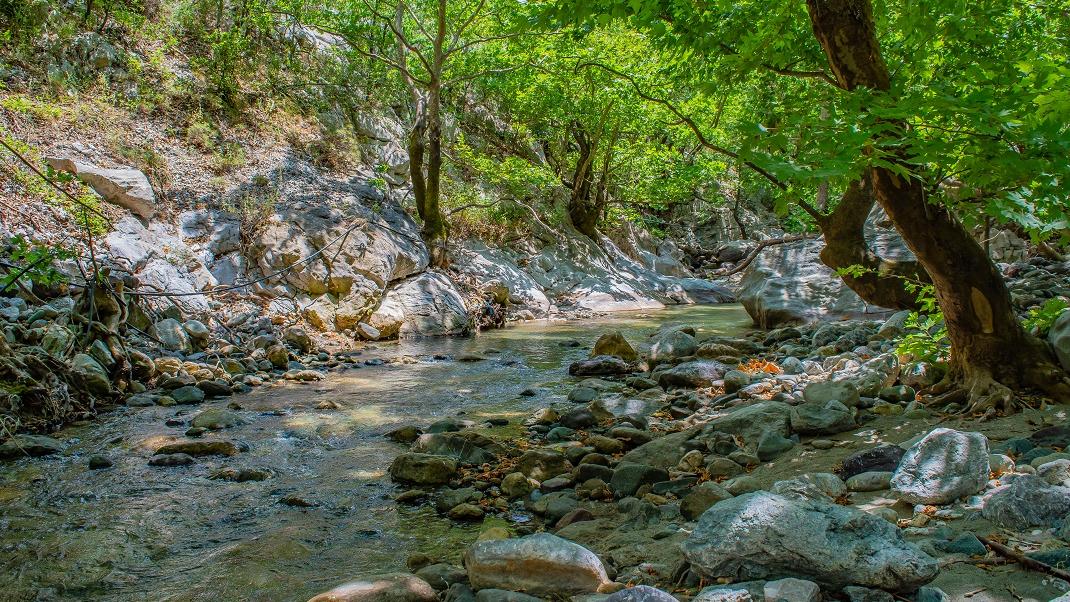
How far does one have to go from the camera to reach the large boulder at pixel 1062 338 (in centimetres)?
423

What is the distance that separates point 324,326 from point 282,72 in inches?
345

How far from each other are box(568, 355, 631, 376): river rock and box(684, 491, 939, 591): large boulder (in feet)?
18.1

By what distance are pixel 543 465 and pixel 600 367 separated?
3.76 m

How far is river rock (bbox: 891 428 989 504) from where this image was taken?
9.14 feet

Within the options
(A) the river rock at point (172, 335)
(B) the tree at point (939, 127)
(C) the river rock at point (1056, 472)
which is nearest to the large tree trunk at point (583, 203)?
(A) the river rock at point (172, 335)

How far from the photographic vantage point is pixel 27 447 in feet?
15.4

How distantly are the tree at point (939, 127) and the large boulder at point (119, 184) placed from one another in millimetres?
8905

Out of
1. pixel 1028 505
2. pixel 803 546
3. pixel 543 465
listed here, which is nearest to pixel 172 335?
pixel 543 465

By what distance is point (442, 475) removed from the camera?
427 cm

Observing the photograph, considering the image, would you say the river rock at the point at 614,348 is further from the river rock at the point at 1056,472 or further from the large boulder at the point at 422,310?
the river rock at the point at 1056,472

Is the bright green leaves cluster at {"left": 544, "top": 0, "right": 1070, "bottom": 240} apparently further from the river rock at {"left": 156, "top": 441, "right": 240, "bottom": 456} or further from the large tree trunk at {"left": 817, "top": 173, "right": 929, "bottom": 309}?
the river rock at {"left": 156, "top": 441, "right": 240, "bottom": 456}

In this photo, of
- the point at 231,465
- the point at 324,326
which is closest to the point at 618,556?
the point at 231,465

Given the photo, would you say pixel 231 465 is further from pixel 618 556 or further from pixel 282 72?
pixel 282 72

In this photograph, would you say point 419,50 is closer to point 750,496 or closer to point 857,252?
point 857,252
